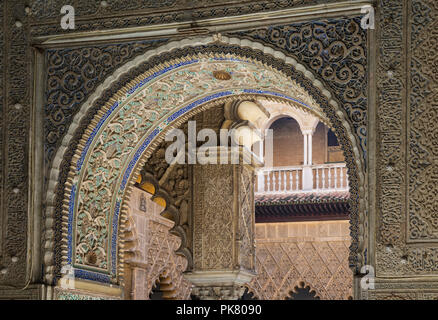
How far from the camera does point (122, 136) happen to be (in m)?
5.94

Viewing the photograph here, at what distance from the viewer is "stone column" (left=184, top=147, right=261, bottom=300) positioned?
6.88 meters

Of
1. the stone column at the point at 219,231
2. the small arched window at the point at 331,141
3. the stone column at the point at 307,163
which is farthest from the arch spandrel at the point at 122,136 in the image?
the small arched window at the point at 331,141

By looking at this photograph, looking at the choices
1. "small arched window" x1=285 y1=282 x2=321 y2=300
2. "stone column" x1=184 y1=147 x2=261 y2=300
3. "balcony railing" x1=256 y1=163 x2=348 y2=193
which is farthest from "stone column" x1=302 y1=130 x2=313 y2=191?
"stone column" x1=184 y1=147 x2=261 y2=300

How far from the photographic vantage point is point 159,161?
6926 millimetres

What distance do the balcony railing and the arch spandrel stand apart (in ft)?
18.9

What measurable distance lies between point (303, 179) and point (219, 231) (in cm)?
539

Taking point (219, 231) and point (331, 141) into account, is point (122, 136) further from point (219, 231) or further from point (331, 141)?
point (331, 141)

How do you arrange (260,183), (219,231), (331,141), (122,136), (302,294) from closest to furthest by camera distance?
(122,136) < (219,231) < (260,183) < (302,294) < (331,141)

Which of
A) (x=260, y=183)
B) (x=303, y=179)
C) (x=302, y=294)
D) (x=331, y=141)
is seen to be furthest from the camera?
(x=331, y=141)

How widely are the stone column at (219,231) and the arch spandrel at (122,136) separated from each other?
91cm

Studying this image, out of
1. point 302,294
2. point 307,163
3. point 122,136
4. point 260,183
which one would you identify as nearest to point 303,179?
point 307,163

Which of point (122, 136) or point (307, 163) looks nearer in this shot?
point (122, 136)
